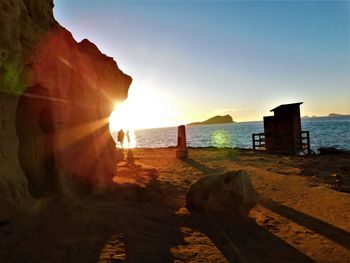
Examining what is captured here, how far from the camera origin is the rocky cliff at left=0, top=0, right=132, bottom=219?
625 centimetres

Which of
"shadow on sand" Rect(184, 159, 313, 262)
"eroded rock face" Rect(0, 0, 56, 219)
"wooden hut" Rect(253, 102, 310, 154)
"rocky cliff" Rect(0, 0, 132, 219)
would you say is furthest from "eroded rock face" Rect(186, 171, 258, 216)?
"wooden hut" Rect(253, 102, 310, 154)

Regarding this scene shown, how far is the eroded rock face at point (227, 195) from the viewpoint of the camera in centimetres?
807

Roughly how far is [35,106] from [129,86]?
28.8 ft

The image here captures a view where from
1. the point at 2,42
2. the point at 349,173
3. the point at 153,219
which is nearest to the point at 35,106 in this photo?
the point at 2,42

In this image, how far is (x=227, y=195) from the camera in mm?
8172

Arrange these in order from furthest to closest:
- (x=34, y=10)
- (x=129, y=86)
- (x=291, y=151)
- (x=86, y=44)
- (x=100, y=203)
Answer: (x=291, y=151) < (x=129, y=86) < (x=86, y=44) < (x=100, y=203) < (x=34, y=10)

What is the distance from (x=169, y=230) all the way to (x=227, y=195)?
2.03 metres

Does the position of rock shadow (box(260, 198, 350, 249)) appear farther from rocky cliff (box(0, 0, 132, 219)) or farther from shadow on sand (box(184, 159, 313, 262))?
rocky cliff (box(0, 0, 132, 219))

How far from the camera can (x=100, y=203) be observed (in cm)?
824

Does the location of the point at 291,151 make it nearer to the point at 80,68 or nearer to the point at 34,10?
the point at 80,68

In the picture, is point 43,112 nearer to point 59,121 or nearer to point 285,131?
point 59,121

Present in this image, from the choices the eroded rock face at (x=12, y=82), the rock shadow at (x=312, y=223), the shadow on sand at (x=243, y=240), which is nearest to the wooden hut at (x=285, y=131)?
the rock shadow at (x=312, y=223)

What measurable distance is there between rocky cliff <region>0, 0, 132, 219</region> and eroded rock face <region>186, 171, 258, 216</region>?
130 inches

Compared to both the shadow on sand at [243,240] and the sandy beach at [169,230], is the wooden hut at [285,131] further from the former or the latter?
the shadow on sand at [243,240]
